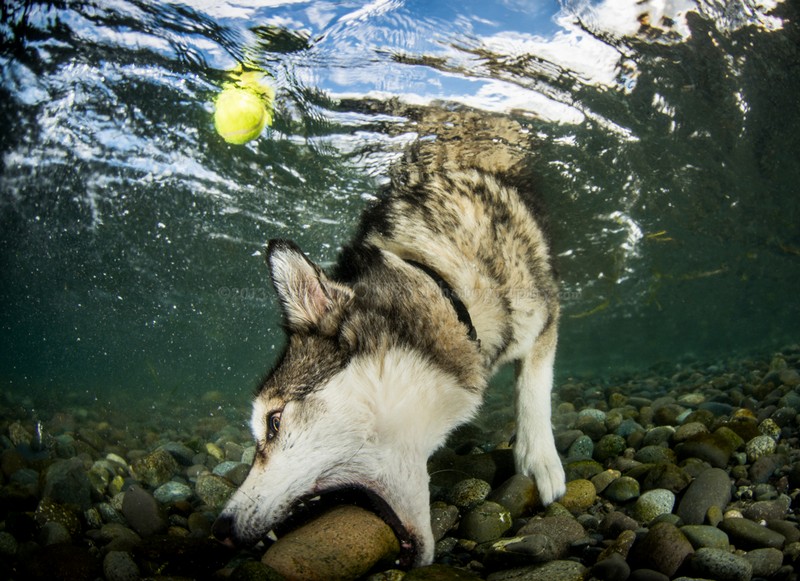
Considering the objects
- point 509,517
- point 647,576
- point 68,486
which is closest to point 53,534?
point 68,486

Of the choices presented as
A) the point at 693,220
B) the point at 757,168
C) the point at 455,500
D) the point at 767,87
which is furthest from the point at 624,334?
the point at 455,500

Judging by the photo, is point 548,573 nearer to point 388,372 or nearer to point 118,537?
point 388,372

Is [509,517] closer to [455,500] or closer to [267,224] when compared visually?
[455,500]

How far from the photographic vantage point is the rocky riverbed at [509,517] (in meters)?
2.10

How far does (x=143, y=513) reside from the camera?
3080mm

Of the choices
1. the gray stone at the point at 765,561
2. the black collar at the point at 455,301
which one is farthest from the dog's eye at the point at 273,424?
the gray stone at the point at 765,561

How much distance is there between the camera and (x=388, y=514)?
2.42m

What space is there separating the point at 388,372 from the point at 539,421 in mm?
1633

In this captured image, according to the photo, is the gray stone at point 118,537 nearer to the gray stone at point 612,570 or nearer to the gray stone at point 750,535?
the gray stone at point 612,570

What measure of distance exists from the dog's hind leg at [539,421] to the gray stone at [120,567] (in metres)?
2.36

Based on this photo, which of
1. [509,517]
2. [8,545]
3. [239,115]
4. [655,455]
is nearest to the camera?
[8,545]

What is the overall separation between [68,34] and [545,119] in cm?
552

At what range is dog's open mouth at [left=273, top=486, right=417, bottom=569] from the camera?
2.37 meters

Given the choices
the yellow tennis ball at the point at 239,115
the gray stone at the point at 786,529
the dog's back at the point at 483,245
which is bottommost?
the gray stone at the point at 786,529
